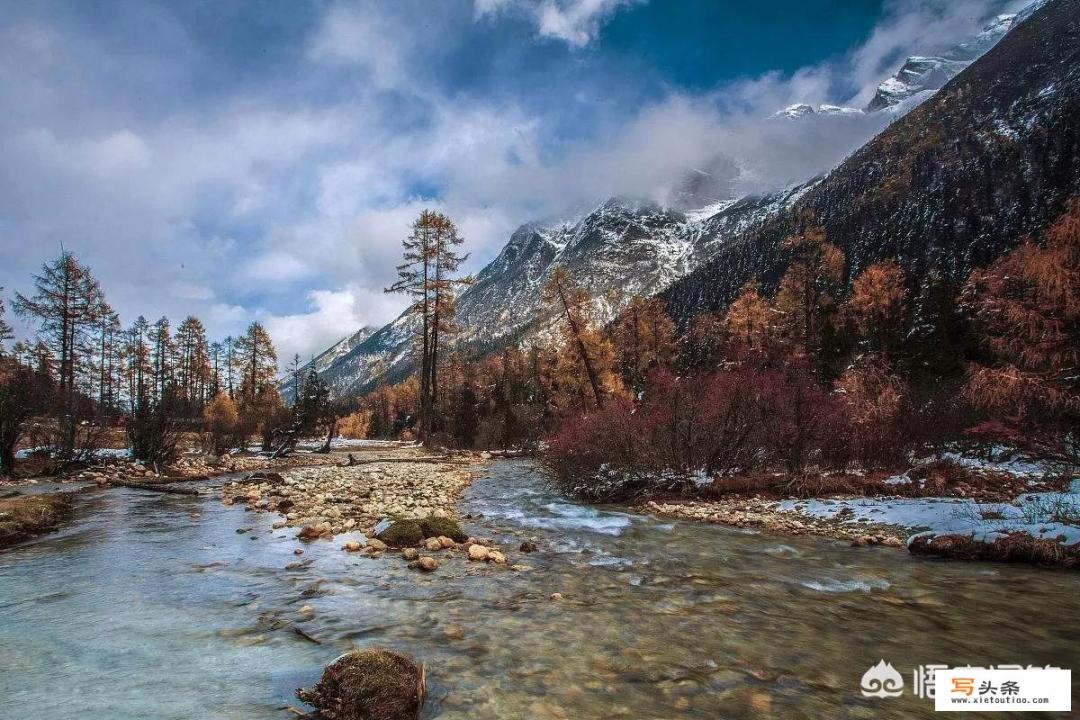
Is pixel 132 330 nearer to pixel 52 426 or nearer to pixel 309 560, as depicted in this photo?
pixel 52 426

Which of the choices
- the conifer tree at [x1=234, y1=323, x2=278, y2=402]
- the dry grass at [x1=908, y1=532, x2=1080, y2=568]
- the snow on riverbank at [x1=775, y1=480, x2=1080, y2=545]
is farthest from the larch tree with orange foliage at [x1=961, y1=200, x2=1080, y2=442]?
the conifer tree at [x1=234, y1=323, x2=278, y2=402]

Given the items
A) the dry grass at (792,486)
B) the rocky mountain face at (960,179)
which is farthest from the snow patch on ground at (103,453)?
the rocky mountain face at (960,179)

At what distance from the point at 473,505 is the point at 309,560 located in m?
6.60

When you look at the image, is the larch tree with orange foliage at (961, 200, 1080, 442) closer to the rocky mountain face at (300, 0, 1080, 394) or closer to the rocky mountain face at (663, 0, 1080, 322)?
the rocky mountain face at (300, 0, 1080, 394)

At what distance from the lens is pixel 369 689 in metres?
3.89

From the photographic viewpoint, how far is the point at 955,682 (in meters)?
4.39

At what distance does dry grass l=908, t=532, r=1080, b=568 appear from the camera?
7719 millimetres

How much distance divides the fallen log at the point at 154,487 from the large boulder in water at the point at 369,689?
14.4 m

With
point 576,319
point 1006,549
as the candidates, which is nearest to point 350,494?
point 1006,549

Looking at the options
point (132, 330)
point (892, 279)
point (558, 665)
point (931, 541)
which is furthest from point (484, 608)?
point (132, 330)

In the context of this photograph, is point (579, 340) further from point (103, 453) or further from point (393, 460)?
point (103, 453)

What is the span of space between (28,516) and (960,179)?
102m

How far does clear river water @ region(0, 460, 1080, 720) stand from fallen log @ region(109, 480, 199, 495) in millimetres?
6192

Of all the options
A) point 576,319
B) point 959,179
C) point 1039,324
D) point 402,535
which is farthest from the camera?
point 959,179
